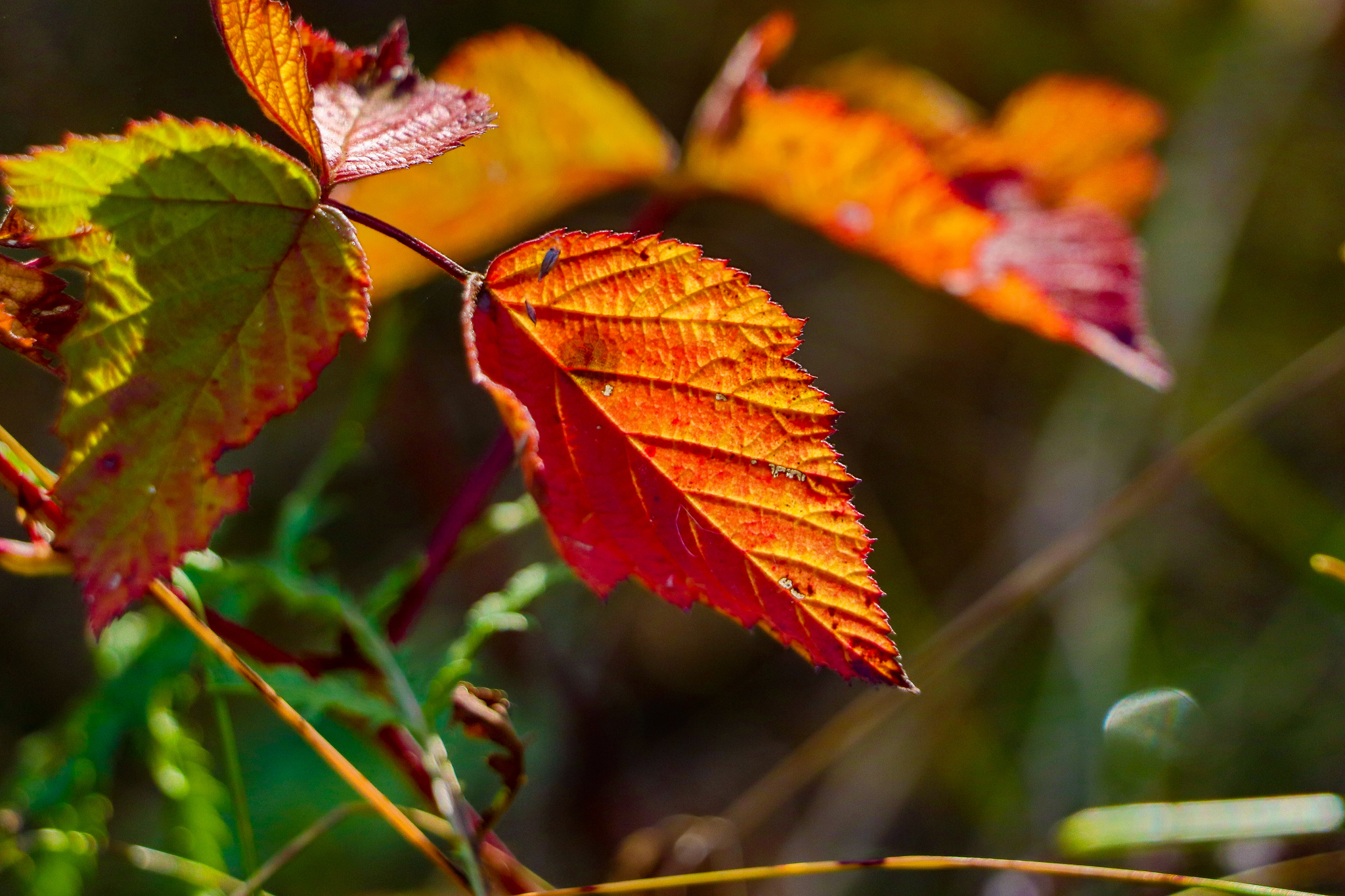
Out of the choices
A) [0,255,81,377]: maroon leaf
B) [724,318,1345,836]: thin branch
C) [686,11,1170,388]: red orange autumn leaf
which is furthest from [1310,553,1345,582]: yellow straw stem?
[0,255,81,377]: maroon leaf

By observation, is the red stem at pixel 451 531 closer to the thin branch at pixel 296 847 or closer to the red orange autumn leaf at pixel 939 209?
the thin branch at pixel 296 847

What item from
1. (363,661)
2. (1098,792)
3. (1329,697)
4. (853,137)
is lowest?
(1098,792)

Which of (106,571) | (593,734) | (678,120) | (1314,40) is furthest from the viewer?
(678,120)

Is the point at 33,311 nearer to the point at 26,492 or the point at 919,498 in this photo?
the point at 26,492

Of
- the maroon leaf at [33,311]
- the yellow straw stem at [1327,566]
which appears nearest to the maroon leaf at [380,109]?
the maroon leaf at [33,311]

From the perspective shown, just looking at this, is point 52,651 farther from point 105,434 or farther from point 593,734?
point 105,434

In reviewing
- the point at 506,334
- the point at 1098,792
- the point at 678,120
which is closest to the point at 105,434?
the point at 506,334
